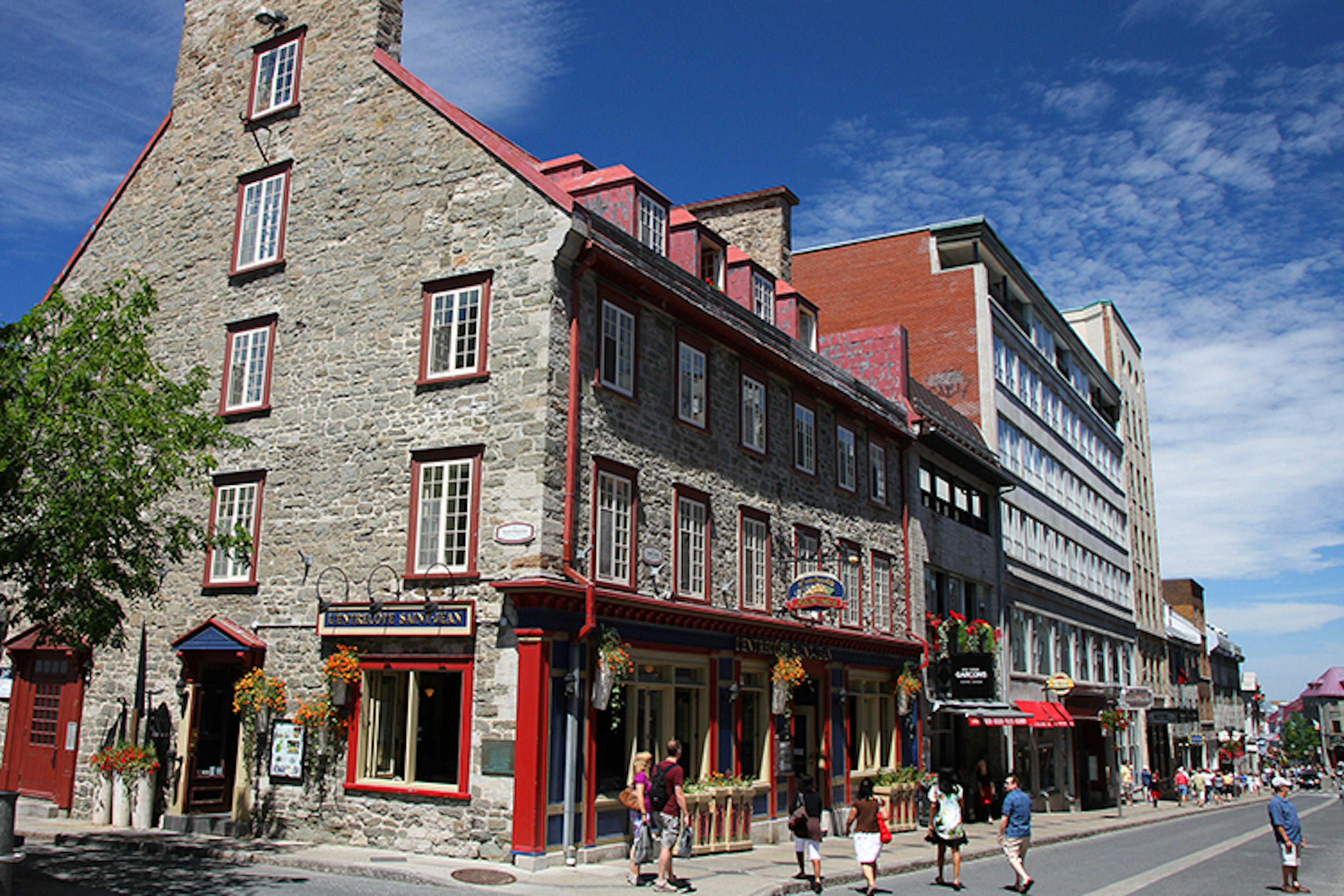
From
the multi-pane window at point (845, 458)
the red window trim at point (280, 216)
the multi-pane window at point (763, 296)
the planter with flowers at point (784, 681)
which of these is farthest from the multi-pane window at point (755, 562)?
the red window trim at point (280, 216)

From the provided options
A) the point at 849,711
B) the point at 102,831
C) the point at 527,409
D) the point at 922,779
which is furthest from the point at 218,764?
the point at 922,779

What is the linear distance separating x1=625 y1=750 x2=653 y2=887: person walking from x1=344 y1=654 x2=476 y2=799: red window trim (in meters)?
2.48

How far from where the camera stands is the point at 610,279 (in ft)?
60.5

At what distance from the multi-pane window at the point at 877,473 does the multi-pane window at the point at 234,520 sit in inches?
570

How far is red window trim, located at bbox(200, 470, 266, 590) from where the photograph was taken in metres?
19.2

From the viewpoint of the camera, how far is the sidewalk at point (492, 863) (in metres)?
14.2

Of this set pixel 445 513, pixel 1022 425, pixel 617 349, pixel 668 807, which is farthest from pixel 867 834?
pixel 1022 425

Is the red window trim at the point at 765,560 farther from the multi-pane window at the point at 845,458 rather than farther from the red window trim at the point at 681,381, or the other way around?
the multi-pane window at the point at 845,458

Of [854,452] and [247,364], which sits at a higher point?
[247,364]

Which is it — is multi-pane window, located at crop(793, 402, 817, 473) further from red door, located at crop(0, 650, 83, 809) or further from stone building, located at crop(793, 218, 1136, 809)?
red door, located at crop(0, 650, 83, 809)

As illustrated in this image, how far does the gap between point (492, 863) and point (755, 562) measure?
8.59m

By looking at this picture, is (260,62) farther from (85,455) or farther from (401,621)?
(401,621)

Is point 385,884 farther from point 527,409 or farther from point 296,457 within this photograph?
point 296,457

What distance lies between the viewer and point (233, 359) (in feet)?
67.6
